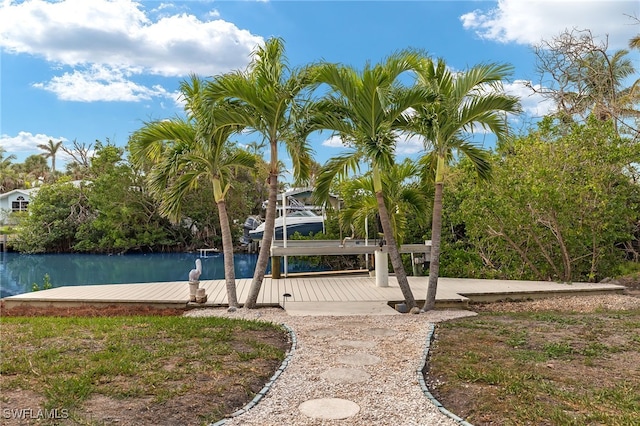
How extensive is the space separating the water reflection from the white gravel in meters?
10.6

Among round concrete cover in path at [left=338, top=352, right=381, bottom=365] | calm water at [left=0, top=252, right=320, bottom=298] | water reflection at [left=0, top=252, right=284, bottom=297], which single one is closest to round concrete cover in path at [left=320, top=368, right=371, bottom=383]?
round concrete cover in path at [left=338, top=352, right=381, bottom=365]

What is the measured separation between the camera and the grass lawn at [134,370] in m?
2.84

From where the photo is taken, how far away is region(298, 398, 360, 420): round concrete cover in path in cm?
288

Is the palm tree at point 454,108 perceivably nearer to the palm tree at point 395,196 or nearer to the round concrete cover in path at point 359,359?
the palm tree at point 395,196

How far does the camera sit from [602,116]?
44.5 feet

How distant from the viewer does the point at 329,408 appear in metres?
3.00

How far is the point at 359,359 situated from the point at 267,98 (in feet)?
12.2

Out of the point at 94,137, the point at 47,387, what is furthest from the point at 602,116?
the point at 94,137

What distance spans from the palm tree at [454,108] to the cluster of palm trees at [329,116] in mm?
14

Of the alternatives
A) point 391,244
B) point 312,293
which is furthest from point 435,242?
point 312,293

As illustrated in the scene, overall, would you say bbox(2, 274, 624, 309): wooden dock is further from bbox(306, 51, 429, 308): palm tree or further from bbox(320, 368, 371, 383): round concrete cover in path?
bbox(320, 368, 371, 383): round concrete cover in path

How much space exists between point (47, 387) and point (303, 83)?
4.65m

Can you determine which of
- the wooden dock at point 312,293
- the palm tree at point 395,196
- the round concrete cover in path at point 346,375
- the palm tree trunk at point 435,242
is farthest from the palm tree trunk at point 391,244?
the round concrete cover in path at point 346,375

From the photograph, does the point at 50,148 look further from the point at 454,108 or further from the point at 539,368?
the point at 539,368
